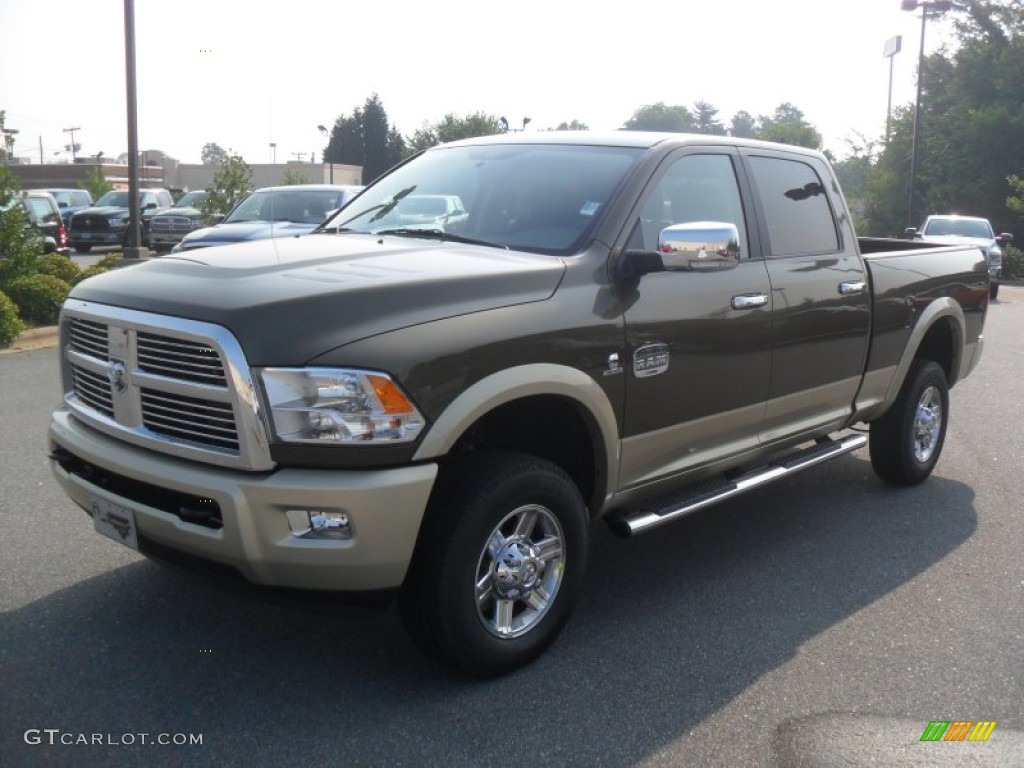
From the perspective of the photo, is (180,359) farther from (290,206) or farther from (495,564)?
(290,206)

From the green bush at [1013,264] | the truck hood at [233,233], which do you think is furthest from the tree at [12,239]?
the green bush at [1013,264]

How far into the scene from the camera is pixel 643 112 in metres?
117

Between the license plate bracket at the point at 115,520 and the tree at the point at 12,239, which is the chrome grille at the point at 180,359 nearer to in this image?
the license plate bracket at the point at 115,520

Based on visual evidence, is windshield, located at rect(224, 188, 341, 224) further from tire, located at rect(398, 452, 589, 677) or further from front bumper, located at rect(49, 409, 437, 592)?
front bumper, located at rect(49, 409, 437, 592)

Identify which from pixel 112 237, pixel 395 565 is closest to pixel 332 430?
pixel 395 565

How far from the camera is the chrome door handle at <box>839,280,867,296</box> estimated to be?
5445 millimetres

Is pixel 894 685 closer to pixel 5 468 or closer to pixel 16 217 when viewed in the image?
pixel 5 468

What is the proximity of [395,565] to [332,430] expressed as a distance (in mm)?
476

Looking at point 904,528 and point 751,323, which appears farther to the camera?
point 904,528

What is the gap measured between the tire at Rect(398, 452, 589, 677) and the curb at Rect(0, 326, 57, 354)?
865cm

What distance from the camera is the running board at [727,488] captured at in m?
4.27

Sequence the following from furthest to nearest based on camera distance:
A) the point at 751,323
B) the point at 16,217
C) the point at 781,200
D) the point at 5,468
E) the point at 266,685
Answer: the point at 16,217
the point at 5,468
the point at 781,200
the point at 751,323
the point at 266,685

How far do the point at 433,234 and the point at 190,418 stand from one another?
152 cm

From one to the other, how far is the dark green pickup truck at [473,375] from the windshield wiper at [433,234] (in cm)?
2
